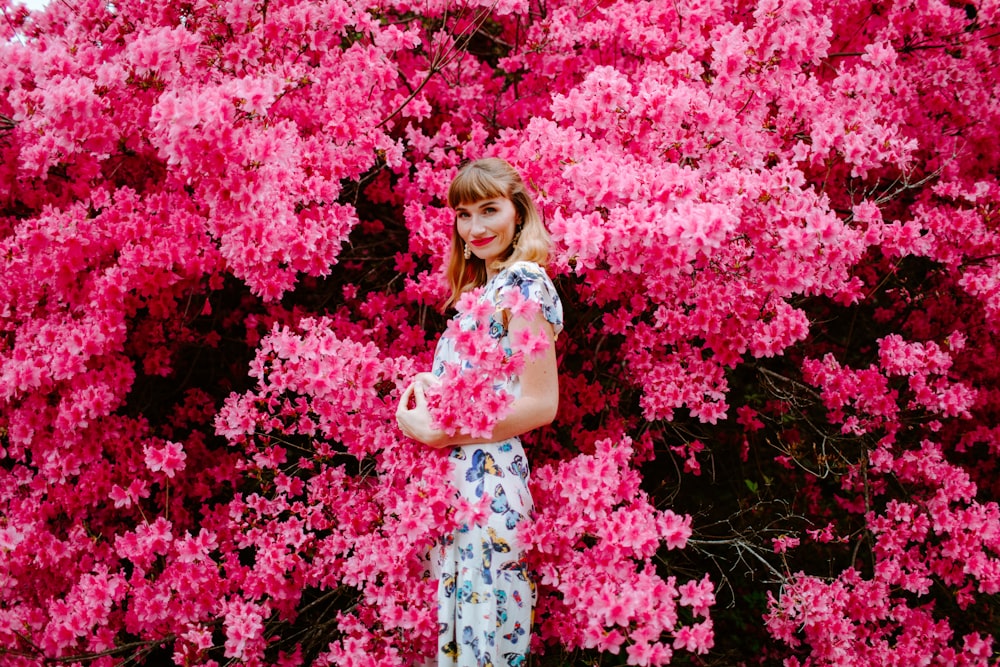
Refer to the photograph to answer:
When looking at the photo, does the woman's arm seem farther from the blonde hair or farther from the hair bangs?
the hair bangs

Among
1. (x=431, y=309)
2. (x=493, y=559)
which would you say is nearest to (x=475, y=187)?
(x=493, y=559)

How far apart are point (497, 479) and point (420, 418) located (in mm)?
295

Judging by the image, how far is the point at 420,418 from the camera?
2.15 meters

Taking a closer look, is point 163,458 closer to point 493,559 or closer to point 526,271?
point 493,559

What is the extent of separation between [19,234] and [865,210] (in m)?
3.35

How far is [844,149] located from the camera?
2.77 meters

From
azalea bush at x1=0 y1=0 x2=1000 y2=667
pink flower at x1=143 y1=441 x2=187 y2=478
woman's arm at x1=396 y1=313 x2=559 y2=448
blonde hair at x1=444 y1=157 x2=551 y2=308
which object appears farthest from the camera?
pink flower at x1=143 y1=441 x2=187 y2=478

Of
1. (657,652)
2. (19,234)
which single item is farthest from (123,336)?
(657,652)

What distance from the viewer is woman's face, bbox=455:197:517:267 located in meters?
2.31

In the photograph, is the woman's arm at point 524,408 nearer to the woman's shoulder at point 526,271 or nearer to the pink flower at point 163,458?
the woman's shoulder at point 526,271

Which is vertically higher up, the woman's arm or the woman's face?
the woman's face

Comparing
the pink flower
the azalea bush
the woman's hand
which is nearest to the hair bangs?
the azalea bush

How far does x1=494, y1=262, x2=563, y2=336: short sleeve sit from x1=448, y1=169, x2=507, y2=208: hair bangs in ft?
0.86

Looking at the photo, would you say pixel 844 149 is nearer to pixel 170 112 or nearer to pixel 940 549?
pixel 940 549
